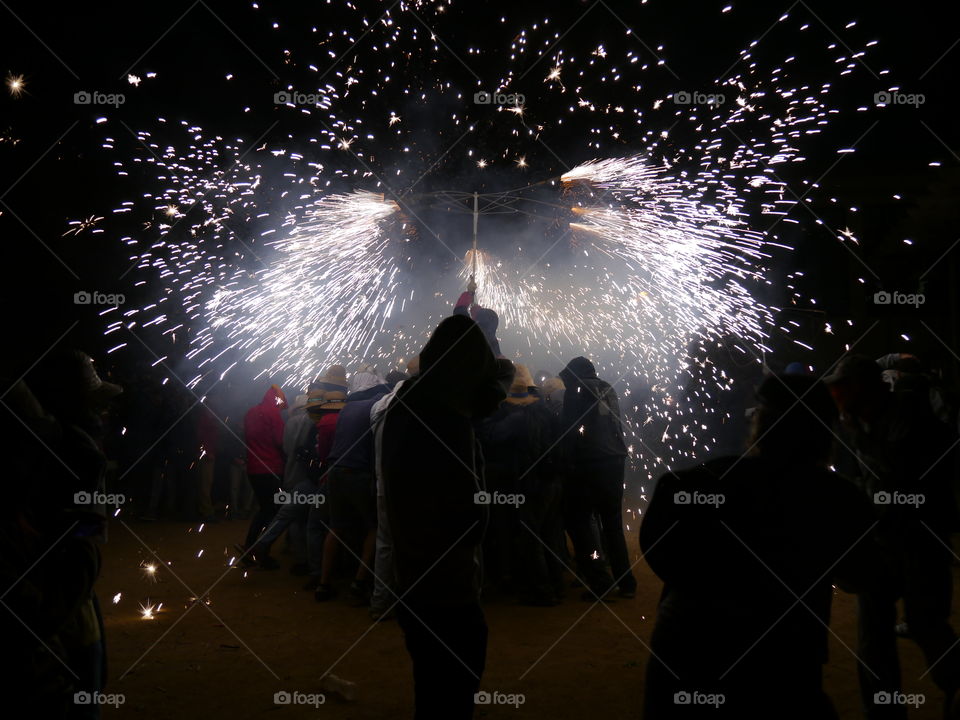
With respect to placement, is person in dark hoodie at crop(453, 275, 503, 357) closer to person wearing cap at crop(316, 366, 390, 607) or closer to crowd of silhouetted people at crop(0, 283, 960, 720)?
person wearing cap at crop(316, 366, 390, 607)

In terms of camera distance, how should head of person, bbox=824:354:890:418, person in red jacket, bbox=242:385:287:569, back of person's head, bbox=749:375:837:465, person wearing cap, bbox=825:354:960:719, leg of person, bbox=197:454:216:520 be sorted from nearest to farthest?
back of person's head, bbox=749:375:837:465
person wearing cap, bbox=825:354:960:719
head of person, bbox=824:354:890:418
person in red jacket, bbox=242:385:287:569
leg of person, bbox=197:454:216:520

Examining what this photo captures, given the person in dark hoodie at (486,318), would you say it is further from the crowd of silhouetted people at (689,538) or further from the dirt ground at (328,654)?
the crowd of silhouetted people at (689,538)

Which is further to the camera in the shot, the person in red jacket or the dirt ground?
the person in red jacket

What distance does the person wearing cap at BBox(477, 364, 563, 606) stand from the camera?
20.1ft

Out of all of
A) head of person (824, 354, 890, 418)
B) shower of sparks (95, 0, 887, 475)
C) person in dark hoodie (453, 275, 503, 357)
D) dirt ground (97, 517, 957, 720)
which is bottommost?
dirt ground (97, 517, 957, 720)

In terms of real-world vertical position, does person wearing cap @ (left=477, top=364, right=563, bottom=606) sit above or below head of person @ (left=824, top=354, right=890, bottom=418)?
below

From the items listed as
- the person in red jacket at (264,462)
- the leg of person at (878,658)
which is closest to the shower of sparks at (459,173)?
the person in red jacket at (264,462)

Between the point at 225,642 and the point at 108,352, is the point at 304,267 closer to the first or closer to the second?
the point at 225,642

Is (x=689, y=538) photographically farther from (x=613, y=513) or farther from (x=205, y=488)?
(x=205, y=488)

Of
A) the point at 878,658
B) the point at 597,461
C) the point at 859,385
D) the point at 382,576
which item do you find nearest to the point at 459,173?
the point at 597,461

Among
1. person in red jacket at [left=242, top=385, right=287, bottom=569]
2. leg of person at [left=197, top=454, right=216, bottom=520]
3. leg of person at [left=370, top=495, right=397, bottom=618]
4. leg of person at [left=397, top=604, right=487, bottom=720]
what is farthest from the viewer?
leg of person at [left=197, top=454, right=216, bottom=520]

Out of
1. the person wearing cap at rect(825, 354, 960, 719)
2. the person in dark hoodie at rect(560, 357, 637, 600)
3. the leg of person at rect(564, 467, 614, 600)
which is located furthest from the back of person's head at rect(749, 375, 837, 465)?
the leg of person at rect(564, 467, 614, 600)

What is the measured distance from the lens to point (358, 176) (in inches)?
302

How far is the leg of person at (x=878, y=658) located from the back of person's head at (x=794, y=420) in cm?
→ 127
